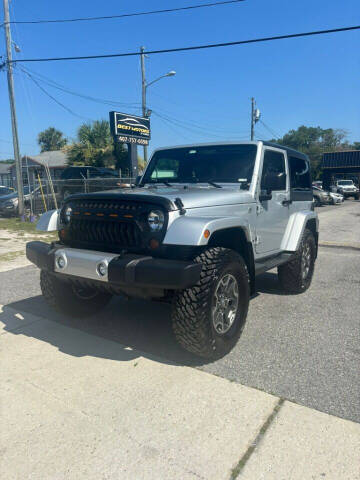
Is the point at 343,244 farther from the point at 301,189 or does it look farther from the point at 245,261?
the point at 245,261

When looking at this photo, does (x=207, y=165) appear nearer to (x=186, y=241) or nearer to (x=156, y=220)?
(x=156, y=220)

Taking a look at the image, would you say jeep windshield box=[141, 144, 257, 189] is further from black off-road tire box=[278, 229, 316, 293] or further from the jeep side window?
black off-road tire box=[278, 229, 316, 293]

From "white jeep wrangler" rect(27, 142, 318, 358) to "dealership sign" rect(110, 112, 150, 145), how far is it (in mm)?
13647

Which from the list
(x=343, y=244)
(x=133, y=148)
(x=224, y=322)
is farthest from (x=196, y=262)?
(x=133, y=148)

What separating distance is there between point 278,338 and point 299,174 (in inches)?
109

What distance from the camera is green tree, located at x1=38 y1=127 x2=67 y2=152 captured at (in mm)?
69562

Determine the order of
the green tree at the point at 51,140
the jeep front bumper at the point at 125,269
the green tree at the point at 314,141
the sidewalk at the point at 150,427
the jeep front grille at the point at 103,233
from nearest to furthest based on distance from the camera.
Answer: the sidewalk at the point at 150,427, the jeep front bumper at the point at 125,269, the jeep front grille at the point at 103,233, the green tree at the point at 51,140, the green tree at the point at 314,141

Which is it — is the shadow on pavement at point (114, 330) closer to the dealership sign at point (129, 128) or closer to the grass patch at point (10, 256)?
the grass patch at point (10, 256)

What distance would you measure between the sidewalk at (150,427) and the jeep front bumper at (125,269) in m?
0.78

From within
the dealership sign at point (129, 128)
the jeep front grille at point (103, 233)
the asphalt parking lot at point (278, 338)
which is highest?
the dealership sign at point (129, 128)

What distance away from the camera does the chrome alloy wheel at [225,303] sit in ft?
10.4

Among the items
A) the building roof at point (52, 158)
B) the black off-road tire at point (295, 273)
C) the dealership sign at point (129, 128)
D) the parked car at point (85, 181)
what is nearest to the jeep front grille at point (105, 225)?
the black off-road tire at point (295, 273)

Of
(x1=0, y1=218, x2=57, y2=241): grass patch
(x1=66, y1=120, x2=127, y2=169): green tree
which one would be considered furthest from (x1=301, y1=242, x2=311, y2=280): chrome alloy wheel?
(x1=66, y1=120, x2=127, y2=169): green tree

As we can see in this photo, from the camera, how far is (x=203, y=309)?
2912 millimetres
